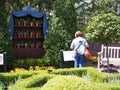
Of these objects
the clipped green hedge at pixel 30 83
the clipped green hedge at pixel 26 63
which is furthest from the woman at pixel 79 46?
the clipped green hedge at pixel 30 83

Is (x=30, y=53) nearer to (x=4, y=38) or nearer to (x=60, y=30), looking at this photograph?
(x=60, y=30)

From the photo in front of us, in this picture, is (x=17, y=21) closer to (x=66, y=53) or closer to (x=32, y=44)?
(x=32, y=44)

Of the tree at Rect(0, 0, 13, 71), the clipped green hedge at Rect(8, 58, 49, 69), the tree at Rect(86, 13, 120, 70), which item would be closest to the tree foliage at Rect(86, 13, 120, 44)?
the tree at Rect(86, 13, 120, 70)

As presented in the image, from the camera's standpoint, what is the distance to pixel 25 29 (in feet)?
52.0

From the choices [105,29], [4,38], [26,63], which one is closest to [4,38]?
[4,38]

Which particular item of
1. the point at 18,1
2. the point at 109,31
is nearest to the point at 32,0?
the point at 18,1

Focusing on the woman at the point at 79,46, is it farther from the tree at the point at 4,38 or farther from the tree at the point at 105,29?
the tree at the point at 4,38

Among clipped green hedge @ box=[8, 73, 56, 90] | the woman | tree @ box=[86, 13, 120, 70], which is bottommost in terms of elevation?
clipped green hedge @ box=[8, 73, 56, 90]

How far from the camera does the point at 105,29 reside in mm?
13156

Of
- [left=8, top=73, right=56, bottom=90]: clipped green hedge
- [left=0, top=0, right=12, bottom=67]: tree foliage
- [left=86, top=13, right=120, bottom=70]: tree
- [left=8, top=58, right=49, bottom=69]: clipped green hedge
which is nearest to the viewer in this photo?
[left=8, top=73, right=56, bottom=90]: clipped green hedge

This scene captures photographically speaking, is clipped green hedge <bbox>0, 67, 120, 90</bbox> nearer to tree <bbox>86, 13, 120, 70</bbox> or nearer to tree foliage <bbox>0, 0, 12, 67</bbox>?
tree <bbox>86, 13, 120, 70</bbox>

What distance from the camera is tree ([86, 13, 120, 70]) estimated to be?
13109mm

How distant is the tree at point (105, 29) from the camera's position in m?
13.1

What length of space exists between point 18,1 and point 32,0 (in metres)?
0.90
